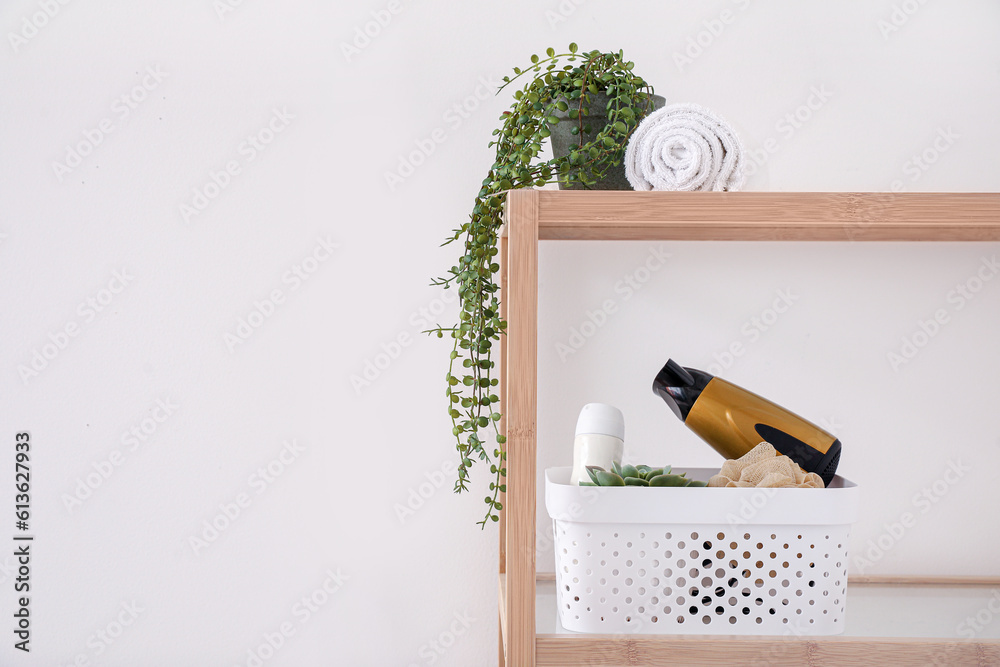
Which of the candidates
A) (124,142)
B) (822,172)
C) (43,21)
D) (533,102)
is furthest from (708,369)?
(43,21)

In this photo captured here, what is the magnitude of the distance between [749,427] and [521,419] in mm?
290

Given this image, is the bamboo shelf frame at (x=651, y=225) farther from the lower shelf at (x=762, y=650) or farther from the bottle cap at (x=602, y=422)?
the bottle cap at (x=602, y=422)

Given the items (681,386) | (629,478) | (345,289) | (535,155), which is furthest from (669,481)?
(345,289)

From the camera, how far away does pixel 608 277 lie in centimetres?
102

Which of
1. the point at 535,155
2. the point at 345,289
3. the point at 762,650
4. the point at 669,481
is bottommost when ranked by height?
the point at 762,650

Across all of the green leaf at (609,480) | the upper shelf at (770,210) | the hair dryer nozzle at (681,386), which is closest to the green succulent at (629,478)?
the green leaf at (609,480)

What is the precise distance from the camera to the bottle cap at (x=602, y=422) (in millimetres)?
743

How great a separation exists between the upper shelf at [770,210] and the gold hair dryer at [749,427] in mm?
219

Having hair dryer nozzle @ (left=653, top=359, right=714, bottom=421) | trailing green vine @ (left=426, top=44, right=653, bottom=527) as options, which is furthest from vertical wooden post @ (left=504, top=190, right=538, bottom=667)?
hair dryer nozzle @ (left=653, top=359, right=714, bottom=421)

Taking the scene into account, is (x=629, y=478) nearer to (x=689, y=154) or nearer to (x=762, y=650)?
(x=762, y=650)

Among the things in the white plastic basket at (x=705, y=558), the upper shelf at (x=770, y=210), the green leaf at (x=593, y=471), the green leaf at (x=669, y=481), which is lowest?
the white plastic basket at (x=705, y=558)

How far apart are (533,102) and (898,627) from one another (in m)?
0.67

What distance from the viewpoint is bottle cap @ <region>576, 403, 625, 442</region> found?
743mm

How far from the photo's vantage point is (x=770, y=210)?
0.64m
